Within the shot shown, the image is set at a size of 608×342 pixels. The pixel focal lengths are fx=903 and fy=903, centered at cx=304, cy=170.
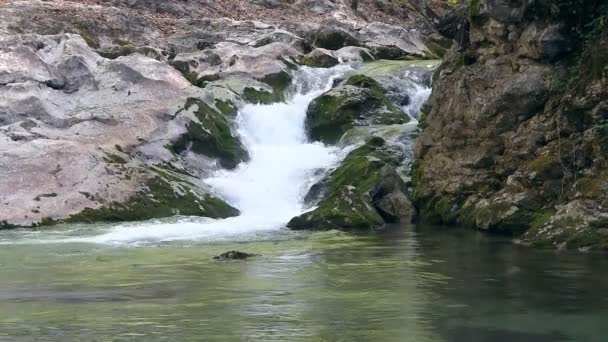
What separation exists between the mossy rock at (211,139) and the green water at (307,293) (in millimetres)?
8747

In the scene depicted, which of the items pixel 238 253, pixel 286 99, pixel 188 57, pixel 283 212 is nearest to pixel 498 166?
pixel 283 212

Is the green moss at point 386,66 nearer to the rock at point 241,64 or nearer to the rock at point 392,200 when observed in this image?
the rock at point 241,64

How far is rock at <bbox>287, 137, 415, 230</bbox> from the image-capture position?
20844 millimetres

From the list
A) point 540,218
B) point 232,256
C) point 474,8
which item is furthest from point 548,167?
point 232,256

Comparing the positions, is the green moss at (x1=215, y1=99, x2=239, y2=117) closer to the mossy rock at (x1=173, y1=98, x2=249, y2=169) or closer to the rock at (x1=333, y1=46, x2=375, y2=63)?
the mossy rock at (x1=173, y1=98, x2=249, y2=169)

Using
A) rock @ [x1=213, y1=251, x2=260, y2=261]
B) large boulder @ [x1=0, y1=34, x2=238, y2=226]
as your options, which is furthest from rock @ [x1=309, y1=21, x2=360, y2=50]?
rock @ [x1=213, y1=251, x2=260, y2=261]

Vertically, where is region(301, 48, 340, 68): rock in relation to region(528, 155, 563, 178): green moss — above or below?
above

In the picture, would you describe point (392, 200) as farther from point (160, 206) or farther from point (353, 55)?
point (353, 55)

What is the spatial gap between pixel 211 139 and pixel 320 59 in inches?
344

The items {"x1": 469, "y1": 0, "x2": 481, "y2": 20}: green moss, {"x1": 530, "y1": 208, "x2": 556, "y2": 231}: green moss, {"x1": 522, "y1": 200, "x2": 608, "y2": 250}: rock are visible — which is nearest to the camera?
{"x1": 522, "y1": 200, "x2": 608, "y2": 250}: rock

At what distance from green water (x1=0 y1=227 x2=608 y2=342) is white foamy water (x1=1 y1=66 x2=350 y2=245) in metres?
2.36

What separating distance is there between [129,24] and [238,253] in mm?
24166

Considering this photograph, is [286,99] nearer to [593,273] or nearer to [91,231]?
[91,231]

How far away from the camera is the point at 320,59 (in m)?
34.1
